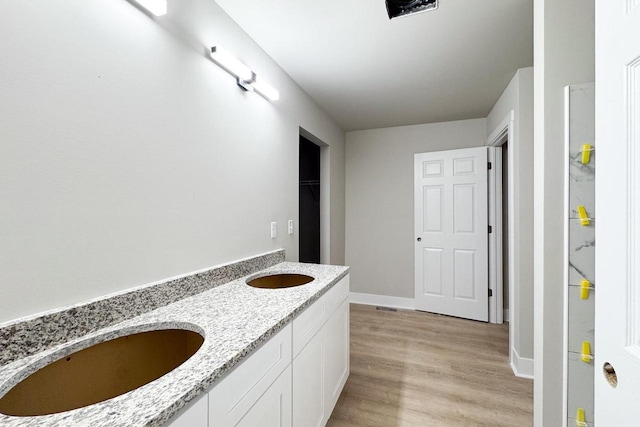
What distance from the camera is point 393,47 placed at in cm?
192

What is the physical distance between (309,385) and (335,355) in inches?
15.7

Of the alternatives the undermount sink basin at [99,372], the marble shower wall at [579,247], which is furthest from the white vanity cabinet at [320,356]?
the marble shower wall at [579,247]

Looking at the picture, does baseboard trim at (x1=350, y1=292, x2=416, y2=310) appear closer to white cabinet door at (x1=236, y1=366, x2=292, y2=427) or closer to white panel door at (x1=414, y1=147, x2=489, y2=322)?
white panel door at (x1=414, y1=147, x2=489, y2=322)

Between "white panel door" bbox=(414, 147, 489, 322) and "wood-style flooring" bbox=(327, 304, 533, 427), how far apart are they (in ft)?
1.08

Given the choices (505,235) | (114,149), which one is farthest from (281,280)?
(505,235)

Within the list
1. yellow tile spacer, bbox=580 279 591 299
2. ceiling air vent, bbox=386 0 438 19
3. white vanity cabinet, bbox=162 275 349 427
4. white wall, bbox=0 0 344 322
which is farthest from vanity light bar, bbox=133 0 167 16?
yellow tile spacer, bbox=580 279 591 299

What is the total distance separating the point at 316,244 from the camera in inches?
143

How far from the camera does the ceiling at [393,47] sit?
5.17 ft

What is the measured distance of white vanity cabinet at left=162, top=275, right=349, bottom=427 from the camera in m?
0.72

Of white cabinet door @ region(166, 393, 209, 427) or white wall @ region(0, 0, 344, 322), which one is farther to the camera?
white wall @ region(0, 0, 344, 322)
